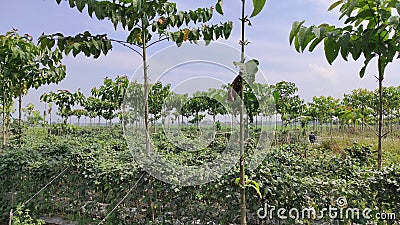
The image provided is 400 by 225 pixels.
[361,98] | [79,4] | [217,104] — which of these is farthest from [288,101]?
[79,4]

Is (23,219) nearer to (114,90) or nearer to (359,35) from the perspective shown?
(114,90)

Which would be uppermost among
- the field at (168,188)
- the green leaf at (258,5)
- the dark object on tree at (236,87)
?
the green leaf at (258,5)

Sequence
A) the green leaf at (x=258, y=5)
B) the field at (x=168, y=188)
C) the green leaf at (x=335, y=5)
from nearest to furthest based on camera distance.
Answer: the green leaf at (x=258, y=5), the green leaf at (x=335, y=5), the field at (x=168, y=188)

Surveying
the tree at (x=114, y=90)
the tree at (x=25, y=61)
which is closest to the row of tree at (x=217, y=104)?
the tree at (x=114, y=90)

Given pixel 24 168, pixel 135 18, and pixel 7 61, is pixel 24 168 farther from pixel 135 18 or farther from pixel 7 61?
pixel 135 18

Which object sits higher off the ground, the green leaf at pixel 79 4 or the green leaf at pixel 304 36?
the green leaf at pixel 79 4

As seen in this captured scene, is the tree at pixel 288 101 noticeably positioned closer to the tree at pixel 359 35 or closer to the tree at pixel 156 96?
the tree at pixel 156 96

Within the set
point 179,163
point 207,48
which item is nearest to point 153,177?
point 179,163

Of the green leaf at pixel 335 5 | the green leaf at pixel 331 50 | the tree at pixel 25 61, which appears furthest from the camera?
the tree at pixel 25 61

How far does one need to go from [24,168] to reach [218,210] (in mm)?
2636

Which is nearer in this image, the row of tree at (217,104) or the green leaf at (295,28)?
the green leaf at (295,28)

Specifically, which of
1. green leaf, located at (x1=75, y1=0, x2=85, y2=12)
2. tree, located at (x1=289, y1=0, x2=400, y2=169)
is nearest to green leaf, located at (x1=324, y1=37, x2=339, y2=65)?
tree, located at (x1=289, y1=0, x2=400, y2=169)

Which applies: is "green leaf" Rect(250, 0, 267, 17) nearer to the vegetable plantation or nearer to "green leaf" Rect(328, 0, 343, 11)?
the vegetable plantation

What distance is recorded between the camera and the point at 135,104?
3416 millimetres
